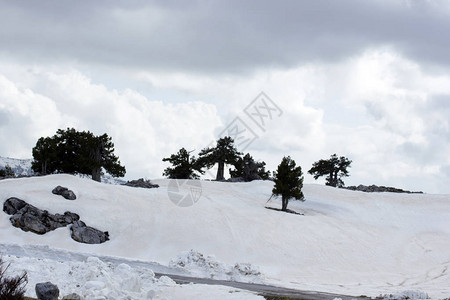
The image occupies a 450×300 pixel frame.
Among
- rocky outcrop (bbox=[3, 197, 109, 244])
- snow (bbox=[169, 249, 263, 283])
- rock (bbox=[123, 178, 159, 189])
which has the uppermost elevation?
rock (bbox=[123, 178, 159, 189])

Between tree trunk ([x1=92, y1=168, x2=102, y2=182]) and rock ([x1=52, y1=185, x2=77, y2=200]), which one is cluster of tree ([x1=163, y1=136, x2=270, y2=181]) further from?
rock ([x1=52, y1=185, x2=77, y2=200])

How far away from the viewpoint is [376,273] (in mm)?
35344

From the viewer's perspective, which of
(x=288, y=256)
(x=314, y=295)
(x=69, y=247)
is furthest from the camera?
(x=288, y=256)

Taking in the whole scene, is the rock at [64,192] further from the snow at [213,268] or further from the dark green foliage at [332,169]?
the dark green foliage at [332,169]

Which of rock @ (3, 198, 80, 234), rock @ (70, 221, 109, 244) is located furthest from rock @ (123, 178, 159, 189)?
rock @ (70, 221, 109, 244)

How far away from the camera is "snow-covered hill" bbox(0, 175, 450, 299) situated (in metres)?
34.2

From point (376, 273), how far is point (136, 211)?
798 inches

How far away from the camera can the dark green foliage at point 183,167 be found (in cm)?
6881

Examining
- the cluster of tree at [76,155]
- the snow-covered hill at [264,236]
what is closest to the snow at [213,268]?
the snow-covered hill at [264,236]

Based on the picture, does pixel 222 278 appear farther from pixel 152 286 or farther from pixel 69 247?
pixel 69 247

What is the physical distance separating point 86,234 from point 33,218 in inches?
165

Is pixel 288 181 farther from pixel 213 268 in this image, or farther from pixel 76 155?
pixel 76 155

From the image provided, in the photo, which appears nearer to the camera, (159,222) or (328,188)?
(159,222)

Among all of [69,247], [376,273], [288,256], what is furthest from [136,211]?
[376,273]
